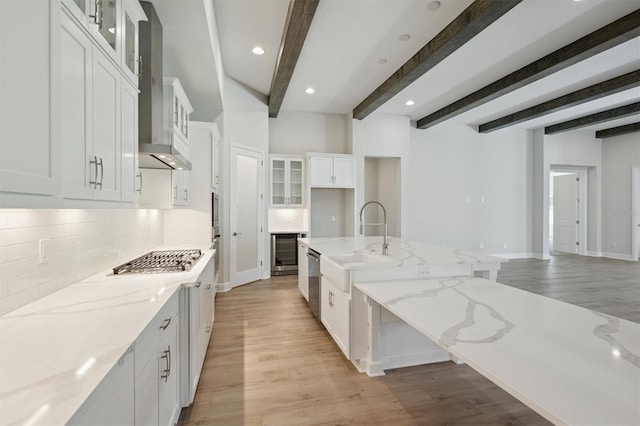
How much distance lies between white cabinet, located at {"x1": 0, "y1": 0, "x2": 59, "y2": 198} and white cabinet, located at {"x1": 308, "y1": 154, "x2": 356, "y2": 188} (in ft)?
16.0

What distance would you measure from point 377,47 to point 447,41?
35.1 inches

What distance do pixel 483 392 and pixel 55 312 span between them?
2.57 m

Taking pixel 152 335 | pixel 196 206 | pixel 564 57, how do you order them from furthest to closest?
pixel 564 57 < pixel 196 206 < pixel 152 335

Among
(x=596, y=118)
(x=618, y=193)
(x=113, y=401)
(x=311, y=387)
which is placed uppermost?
(x=596, y=118)

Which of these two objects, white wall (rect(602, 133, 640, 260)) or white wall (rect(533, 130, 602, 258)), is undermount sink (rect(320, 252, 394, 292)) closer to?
white wall (rect(533, 130, 602, 258))

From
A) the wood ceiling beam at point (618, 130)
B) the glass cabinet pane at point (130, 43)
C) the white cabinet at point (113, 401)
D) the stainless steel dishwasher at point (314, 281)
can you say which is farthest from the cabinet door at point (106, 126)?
the wood ceiling beam at point (618, 130)

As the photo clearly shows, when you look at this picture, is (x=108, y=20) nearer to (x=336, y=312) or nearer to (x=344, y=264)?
(x=344, y=264)

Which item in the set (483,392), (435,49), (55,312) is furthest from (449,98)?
(55,312)

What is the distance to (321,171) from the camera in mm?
5844

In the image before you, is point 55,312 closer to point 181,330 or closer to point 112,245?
point 181,330

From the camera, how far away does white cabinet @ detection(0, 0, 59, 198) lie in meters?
0.81

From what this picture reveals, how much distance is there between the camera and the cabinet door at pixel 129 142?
65.1 inches

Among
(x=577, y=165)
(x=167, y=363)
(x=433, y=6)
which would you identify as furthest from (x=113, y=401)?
(x=577, y=165)

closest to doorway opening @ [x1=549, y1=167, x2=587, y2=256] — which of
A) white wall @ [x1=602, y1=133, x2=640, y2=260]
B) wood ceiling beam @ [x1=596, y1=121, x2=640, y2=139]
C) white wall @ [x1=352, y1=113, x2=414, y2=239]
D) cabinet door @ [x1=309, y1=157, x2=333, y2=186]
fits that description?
white wall @ [x1=602, y1=133, x2=640, y2=260]
